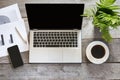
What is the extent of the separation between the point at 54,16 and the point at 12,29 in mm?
235

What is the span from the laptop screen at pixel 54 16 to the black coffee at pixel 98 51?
122mm

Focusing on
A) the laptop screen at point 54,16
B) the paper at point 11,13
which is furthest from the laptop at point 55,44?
the paper at point 11,13

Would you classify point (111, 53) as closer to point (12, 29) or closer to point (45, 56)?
point (45, 56)

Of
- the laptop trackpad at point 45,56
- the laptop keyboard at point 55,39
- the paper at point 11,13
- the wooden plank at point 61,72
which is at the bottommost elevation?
the wooden plank at point 61,72

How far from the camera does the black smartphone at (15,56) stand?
3.92 feet

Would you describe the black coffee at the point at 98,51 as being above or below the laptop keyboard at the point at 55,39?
below

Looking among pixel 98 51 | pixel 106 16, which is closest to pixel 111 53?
pixel 98 51

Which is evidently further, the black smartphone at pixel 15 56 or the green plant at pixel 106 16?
the black smartphone at pixel 15 56

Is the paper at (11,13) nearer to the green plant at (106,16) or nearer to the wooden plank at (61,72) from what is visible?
the wooden plank at (61,72)

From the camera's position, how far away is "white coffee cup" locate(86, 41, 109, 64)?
1.18m

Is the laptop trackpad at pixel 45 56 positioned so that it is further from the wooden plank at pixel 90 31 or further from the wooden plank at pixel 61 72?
the wooden plank at pixel 90 31

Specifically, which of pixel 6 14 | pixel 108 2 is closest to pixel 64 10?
pixel 108 2

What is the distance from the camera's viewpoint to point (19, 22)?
1.24 meters

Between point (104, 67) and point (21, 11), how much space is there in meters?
0.47
